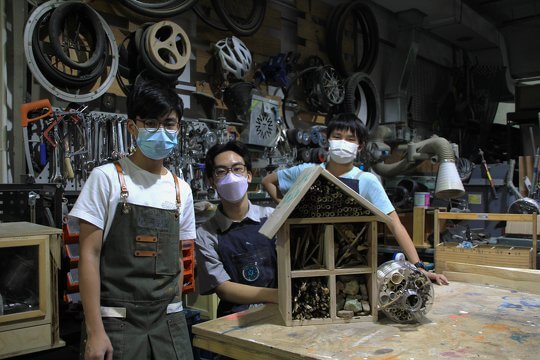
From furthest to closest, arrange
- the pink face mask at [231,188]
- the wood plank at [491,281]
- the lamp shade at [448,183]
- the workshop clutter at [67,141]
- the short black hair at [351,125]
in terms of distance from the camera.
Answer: the lamp shade at [448,183]
the workshop clutter at [67,141]
the short black hair at [351,125]
the pink face mask at [231,188]
the wood plank at [491,281]

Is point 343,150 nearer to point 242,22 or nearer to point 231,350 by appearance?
point 231,350

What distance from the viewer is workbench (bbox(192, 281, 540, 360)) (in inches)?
41.3

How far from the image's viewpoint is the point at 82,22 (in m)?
2.77

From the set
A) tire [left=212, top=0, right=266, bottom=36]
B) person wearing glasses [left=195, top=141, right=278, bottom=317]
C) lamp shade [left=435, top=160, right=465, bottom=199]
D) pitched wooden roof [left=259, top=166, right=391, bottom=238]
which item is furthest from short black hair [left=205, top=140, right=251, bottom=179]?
tire [left=212, top=0, right=266, bottom=36]

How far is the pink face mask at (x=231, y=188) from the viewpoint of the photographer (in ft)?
5.74

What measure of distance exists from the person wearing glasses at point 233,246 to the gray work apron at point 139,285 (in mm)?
166

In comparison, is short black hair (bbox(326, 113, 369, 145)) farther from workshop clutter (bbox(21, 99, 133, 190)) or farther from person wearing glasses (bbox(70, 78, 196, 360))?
workshop clutter (bbox(21, 99, 133, 190))

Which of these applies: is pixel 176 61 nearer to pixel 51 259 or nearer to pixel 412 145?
pixel 51 259

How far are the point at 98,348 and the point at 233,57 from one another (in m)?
2.63

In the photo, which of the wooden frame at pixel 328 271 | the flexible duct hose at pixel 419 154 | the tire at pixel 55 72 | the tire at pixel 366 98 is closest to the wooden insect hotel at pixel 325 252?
the wooden frame at pixel 328 271

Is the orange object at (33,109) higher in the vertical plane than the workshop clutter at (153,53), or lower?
lower

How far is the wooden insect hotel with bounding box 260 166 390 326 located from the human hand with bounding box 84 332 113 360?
51cm

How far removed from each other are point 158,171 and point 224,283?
0.44 metres

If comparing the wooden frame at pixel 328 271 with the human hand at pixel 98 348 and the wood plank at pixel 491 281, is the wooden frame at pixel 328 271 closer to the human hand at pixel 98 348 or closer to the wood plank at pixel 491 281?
the human hand at pixel 98 348
